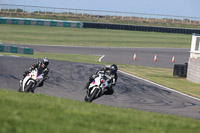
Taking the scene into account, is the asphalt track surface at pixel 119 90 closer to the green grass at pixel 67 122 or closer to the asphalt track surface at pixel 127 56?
the green grass at pixel 67 122

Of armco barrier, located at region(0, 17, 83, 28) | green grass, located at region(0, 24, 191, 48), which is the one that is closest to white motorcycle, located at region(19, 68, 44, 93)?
green grass, located at region(0, 24, 191, 48)

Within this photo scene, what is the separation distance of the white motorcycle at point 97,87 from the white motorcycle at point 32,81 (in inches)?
72.7

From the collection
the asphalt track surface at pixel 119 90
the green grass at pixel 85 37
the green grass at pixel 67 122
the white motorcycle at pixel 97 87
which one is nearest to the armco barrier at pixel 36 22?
the green grass at pixel 85 37

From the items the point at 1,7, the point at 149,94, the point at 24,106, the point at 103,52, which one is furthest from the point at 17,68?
the point at 1,7

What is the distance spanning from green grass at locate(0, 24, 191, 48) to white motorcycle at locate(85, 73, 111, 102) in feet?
102

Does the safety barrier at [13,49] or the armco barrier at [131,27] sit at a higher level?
the armco barrier at [131,27]

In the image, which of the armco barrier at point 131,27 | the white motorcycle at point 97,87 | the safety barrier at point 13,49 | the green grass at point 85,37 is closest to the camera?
the white motorcycle at point 97,87

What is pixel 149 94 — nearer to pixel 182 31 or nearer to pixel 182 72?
pixel 182 72

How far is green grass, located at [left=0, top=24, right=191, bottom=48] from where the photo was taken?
1877 inches

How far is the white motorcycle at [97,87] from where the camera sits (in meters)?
13.5

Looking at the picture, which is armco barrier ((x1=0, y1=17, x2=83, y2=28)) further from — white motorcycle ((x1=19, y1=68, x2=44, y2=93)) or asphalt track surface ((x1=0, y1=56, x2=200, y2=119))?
white motorcycle ((x1=19, y1=68, x2=44, y2=93))

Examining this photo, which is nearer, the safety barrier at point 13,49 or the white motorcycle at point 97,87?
the white motorcycle at point 97,87

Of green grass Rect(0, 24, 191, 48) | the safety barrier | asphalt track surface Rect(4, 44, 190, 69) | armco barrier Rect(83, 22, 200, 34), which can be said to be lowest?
asphalt track surface Rect(4, 44, 190, 69)

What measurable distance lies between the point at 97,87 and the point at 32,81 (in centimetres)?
230
